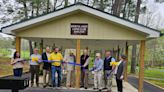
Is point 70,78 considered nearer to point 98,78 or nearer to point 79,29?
point 98,78

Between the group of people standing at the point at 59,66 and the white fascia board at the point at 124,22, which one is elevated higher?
the white fascia board at the point at 124,22

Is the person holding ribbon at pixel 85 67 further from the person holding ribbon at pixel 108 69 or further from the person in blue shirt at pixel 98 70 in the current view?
the person holding ribbon at pixel 108 69

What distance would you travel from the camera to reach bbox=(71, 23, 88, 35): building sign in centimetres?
1273

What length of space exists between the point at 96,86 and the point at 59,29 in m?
2.98

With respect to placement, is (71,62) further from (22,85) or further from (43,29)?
(22,85)

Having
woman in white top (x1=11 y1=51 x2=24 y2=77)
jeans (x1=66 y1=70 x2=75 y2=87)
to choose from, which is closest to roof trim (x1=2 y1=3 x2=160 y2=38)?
woman in white top (x1=11 y1=51 x2=24 y2=77)

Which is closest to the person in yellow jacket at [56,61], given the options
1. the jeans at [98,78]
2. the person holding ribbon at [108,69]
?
the jeans at [98,78]

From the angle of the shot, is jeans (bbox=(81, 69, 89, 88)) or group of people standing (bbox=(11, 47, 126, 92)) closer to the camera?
group of people standing (bbox=(11, 47, 126, 92))

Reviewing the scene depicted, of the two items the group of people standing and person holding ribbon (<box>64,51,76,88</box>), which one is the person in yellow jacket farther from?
person holding ribbon (<box>64,51,76,88</box>)

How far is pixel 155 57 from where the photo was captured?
63.0 m

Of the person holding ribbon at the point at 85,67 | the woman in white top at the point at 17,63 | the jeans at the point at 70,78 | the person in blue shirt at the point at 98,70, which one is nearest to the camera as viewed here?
the woman in white top at the point at 17,63

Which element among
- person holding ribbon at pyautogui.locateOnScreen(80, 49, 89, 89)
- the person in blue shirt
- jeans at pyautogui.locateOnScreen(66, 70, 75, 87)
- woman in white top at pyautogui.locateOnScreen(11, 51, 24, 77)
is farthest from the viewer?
jeans at pyautogui.locateOnScreen(66, 70, 75, 87)

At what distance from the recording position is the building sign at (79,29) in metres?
12.7

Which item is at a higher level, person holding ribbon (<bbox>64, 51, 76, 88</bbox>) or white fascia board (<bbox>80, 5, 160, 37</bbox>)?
white fascia board (<bbox>80, 5, 160, 37</bbox>)
